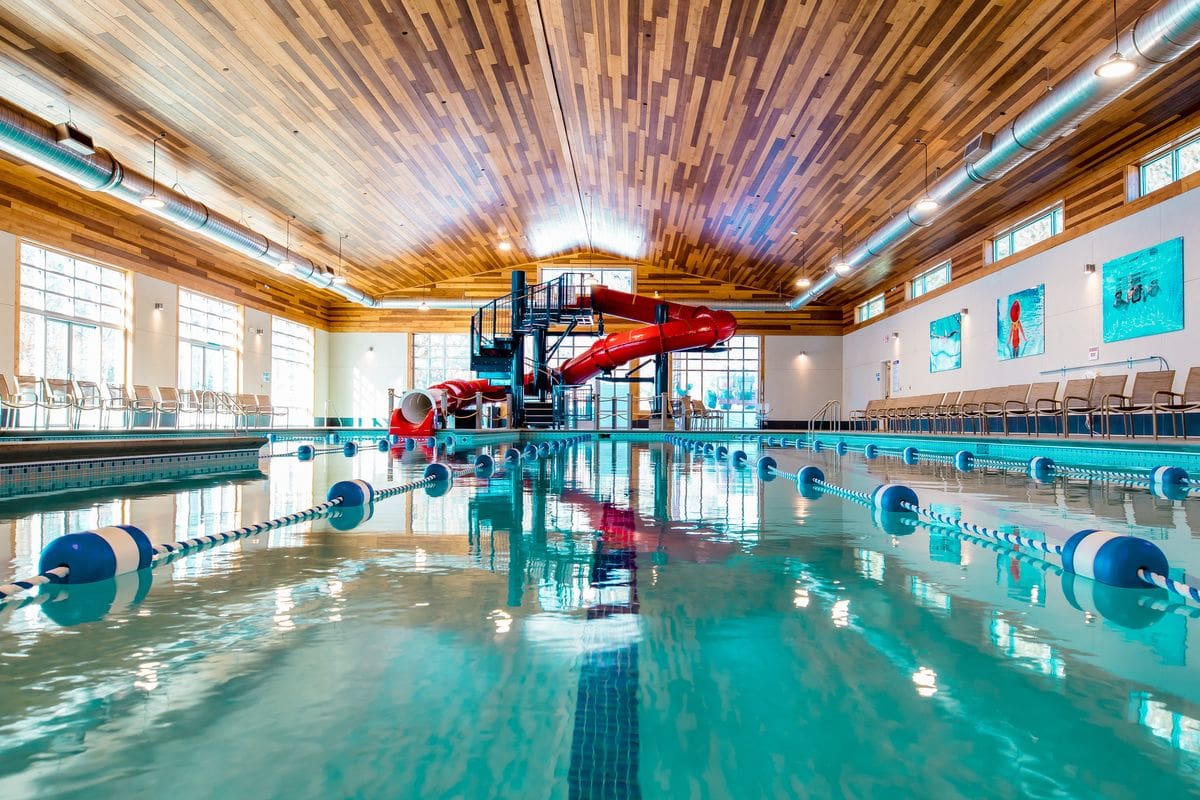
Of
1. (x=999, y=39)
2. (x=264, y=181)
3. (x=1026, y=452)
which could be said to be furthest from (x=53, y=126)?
(x=1026, y=452)

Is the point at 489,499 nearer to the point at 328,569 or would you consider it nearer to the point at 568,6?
the point at 328,569

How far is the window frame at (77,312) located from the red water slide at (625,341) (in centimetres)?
531

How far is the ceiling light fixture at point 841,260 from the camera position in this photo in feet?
43.3

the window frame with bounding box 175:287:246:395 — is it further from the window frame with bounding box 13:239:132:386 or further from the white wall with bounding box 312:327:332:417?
the white wall with bounding box 312:327:332:417

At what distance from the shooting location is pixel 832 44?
25.6ft

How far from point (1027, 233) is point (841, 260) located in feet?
10.2

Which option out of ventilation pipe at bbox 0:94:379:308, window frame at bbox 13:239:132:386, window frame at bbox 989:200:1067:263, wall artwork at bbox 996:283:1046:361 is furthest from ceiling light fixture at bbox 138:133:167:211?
wall artwork at bbox 996:283:1046:361

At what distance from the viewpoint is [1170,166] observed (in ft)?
29.5

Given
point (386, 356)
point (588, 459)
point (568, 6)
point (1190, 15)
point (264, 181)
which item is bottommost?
point (588, 459)

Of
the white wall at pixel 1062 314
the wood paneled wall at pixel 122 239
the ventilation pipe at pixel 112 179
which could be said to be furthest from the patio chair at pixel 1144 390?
the wood paneled wall at pixel 122 239

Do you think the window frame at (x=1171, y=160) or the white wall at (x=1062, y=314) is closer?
the window frame at (x=1171, y=160)

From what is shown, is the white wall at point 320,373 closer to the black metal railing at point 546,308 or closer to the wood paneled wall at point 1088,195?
the black metal railing at point 546,308

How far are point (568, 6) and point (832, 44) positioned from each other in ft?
10.0

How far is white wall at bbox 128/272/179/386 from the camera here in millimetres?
13633
